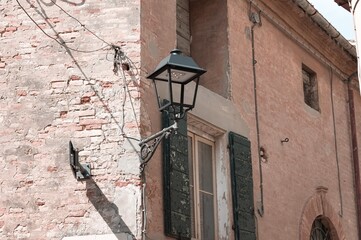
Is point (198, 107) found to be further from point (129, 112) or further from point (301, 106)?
point (301, 106)

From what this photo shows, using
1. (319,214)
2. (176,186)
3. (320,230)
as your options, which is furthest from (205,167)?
(320,230)

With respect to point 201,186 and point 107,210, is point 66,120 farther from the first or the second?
point 201,186

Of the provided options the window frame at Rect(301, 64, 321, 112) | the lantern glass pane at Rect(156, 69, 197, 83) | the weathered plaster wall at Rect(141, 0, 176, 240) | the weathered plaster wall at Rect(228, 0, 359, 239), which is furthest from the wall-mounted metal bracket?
the window frame at Rect(301, 64, 321, 112)

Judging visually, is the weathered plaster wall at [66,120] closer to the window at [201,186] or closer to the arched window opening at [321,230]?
the window at [201,186]

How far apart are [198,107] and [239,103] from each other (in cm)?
125

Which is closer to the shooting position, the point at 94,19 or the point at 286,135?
the point at 94,19

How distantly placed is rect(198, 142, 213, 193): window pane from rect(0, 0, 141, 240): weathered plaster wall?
1739 millimetres

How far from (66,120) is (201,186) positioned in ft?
7.05

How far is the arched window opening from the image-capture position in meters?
12.3

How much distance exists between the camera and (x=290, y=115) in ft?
39.8

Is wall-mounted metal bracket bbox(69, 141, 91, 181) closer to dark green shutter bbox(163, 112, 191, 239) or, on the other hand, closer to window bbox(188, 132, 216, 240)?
dark green shutter bbox(163, 112, 191, 239)

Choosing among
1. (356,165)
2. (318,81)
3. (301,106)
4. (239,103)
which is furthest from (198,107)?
(356,165)

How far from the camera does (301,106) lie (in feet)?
41.4

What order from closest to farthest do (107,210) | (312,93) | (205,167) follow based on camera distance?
(107,210)
(205,167)
(312,93)
